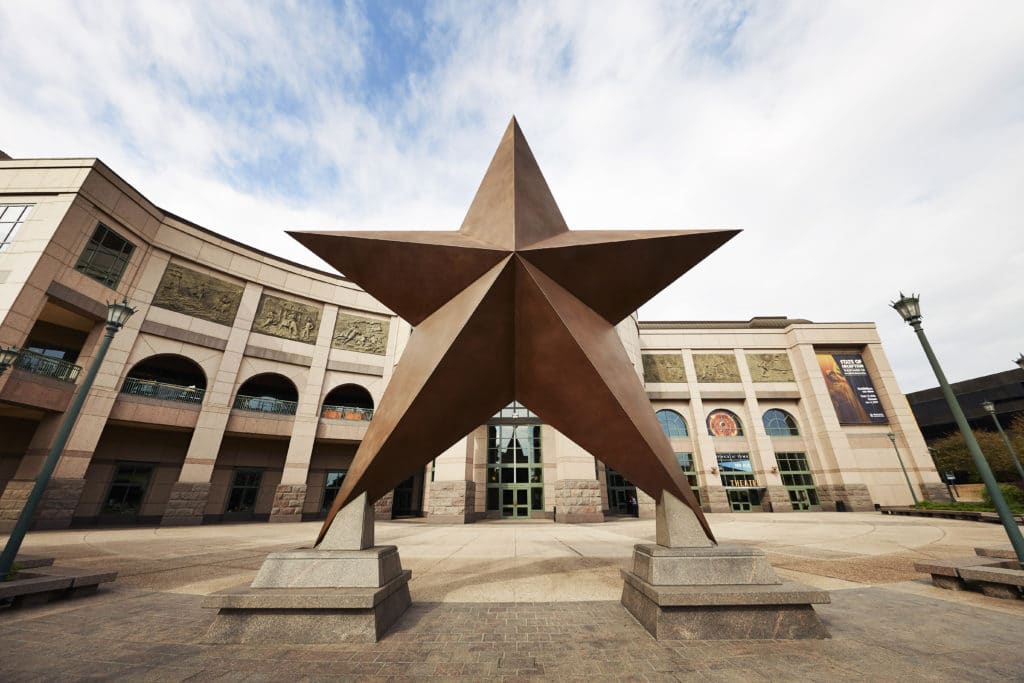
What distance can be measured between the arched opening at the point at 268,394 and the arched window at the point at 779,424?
31.2 metres

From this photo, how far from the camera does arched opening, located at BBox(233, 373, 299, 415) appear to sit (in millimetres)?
18625

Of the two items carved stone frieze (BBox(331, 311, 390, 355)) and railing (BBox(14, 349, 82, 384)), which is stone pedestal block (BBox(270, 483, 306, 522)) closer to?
carved stone frieze (BBox(331, 311, 390, 355))

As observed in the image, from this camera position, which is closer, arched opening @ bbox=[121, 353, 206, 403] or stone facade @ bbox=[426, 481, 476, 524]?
arched opening @ bbox=[121, 353, 206, 403]

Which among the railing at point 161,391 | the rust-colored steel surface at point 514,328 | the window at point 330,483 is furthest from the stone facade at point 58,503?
the rust-colored steel surface at point 514,328

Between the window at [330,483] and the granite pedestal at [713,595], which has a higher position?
the window at [330,483]

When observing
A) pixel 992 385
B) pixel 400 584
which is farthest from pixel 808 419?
pixel 400 584

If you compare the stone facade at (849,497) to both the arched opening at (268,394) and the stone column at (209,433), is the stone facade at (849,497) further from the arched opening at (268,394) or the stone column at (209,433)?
the stone column at (209,433)

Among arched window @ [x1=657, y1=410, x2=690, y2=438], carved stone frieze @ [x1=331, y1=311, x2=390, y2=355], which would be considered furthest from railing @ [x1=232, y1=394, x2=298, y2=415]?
arched window @ [x1=657, y1=410, x2=690, y2=438]

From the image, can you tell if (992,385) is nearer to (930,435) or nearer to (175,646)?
(930,435)

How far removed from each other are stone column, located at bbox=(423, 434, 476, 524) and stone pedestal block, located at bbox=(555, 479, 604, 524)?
4.38 m

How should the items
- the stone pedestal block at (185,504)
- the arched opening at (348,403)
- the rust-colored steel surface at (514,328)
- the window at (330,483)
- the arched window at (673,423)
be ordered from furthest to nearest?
the arched window at (673,423), the window at (330,483), the arched opening at (348,403), the stone pedestal block at (185,504), the rust-colored steel surface at (514,328)

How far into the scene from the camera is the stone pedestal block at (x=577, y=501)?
58.1 feet

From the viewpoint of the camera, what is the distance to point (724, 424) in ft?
86.6

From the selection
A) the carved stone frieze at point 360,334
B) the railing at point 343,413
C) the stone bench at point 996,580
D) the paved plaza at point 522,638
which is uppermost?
the carved stone frieze at point 360,334
